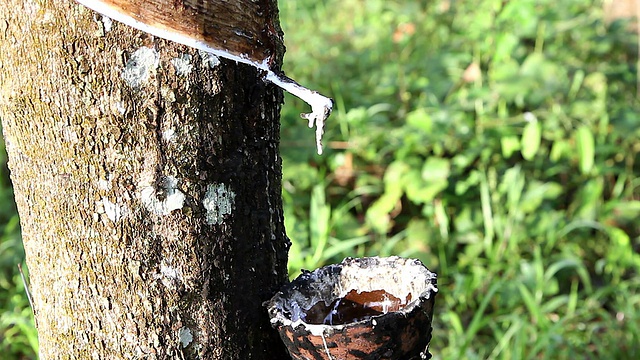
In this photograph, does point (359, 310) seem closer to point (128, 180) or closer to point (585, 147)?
point (128, 180)

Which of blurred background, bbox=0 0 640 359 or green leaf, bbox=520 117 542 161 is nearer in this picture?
blurred background, bbox=0 0 640 359

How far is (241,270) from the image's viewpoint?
110cm

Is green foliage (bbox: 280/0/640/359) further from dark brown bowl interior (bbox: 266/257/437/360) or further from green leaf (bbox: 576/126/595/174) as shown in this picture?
dark brown bowl interior (bbox: 266/257/437/360)

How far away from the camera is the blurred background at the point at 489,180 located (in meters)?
2.65

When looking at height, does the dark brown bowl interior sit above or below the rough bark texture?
below

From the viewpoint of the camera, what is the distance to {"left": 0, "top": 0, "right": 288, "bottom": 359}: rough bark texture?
3.16 ft

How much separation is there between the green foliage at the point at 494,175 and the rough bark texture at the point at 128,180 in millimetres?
1382

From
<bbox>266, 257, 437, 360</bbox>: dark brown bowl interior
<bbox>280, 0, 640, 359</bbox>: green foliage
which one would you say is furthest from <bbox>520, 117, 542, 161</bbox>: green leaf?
<bbox>266, 257, 437, 360</bbox>: dark brown bowl interior

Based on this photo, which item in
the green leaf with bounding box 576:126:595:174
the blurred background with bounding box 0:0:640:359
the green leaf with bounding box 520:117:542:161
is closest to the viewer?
the blurred background with bounding box 0:0:640:359

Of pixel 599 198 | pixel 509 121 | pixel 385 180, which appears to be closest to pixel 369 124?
pixel 385 180

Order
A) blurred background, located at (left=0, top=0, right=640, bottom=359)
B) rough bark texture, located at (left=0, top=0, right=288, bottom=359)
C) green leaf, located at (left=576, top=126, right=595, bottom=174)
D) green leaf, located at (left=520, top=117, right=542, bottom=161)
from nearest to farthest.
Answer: rough bark texture, located at (left=0, top=0, right=288, bottom=359)
blurred background, located at (left=0, top=0, right=640, bottom=359)
green leaf, located at (left=520, top=117, right=542, bottom=161)
green leaf, located at (left=576, top=126, right=595, bottom=174)

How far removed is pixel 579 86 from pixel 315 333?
Result: 295 cm

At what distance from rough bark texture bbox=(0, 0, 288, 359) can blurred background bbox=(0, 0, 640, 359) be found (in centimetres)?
137

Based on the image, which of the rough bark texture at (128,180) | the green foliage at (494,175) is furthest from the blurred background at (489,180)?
the rough bark texture at (128,180)
